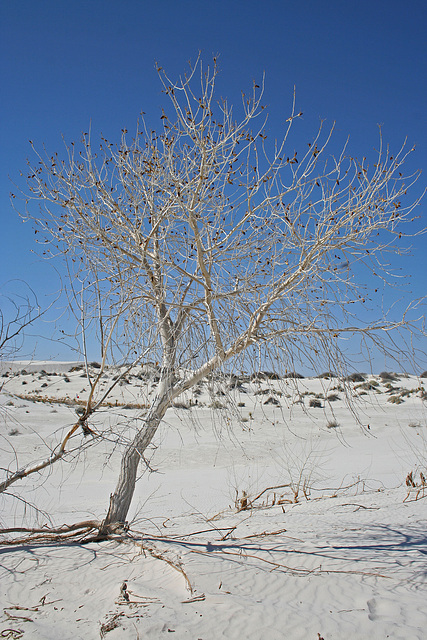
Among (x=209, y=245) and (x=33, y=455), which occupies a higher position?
(x=209, y=245)

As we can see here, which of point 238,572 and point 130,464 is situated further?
point 130,464

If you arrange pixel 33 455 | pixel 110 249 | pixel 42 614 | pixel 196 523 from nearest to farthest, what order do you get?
pixel 42 614
pixel 110 249
pixel 196 523
pixel 33 455

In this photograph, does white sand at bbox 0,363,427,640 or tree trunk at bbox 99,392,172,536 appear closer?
white sand at bbox 0,363,427,640

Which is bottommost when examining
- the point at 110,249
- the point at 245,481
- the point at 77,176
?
the point at 245,481

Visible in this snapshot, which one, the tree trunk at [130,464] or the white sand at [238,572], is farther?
the tree trunk at [130,464]

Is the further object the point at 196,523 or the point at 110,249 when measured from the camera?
the point at 196,523

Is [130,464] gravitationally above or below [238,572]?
above

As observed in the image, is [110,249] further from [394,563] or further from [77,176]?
[394,563]

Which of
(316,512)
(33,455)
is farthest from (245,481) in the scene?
(33,455)

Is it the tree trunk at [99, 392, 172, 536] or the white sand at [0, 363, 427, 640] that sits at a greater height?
the tree trunk at [99, 392, 172, 536]

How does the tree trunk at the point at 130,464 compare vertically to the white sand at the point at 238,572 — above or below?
above

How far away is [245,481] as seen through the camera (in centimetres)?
1002

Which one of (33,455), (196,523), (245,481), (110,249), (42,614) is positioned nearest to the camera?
(42,614)

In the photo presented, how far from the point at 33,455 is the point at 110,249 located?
9.13 m
